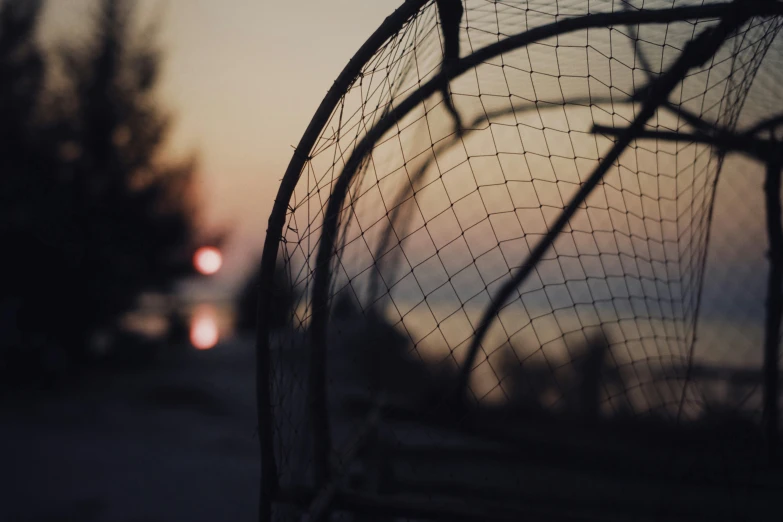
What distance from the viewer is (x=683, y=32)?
2590 millimetres

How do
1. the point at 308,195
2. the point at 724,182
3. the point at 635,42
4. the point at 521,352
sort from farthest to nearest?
the point at 521,352 < the point at 724,182 < the point at 635,42 < the point at 308,195

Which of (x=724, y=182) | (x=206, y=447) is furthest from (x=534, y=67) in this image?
(x=206, y=447)

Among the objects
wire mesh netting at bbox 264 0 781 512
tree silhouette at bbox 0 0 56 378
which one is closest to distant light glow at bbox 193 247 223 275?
tree silhouette at bbox 0 0 56 378

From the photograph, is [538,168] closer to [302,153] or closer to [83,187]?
[302,153]

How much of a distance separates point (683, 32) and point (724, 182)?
1457 millimetres

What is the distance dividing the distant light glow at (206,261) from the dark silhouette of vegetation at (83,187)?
0.69ft

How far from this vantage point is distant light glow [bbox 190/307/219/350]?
1209 centimetres

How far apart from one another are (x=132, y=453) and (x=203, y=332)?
7.76 meters

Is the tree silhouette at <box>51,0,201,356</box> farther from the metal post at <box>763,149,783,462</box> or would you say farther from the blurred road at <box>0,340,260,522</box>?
the metal post at <box>763,149,783,462</box>

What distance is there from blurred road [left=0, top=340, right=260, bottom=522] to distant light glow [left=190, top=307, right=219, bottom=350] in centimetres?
341

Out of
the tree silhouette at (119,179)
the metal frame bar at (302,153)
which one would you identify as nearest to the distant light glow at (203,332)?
the tree silhouette at (119,179)

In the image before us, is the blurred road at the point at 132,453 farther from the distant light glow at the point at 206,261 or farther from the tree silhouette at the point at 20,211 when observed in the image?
the distant light glow at the point at 206,261

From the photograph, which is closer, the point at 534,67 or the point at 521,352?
the point at 534,67

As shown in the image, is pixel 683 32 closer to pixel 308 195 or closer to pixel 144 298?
pixel 308 195
